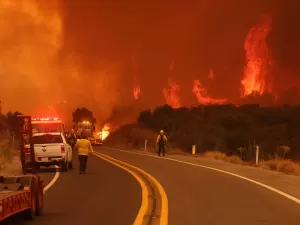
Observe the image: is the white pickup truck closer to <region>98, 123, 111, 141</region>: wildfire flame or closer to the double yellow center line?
the double yellow center line

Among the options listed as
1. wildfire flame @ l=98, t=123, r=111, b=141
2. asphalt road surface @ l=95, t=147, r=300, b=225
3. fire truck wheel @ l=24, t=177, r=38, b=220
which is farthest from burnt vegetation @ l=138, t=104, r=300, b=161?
fire truck wheel @ l=24, t=177, r=38, b=220

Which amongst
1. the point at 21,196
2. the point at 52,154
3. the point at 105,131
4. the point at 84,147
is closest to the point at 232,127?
the point at 105,131

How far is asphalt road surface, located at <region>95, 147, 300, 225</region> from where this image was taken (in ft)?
34.1

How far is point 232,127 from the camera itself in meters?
82.4

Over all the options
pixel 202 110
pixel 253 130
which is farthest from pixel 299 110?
pixel 202 110

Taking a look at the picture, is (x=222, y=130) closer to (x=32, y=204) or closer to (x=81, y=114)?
(x=81, y=114)

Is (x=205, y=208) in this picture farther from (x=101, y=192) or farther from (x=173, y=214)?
(x=101, y=192)

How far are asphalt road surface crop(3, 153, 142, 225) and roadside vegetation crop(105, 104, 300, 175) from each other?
26837 millimetres

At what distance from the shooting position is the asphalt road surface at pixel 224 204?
10.4 meters

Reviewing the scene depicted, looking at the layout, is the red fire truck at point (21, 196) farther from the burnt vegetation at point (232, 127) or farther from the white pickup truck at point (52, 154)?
the burnt vegetation at point (232, 127)

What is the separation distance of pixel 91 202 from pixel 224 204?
3.19m

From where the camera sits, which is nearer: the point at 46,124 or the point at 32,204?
the point at 32,204

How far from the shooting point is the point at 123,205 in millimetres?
12500

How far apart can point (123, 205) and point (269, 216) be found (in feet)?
11.2
